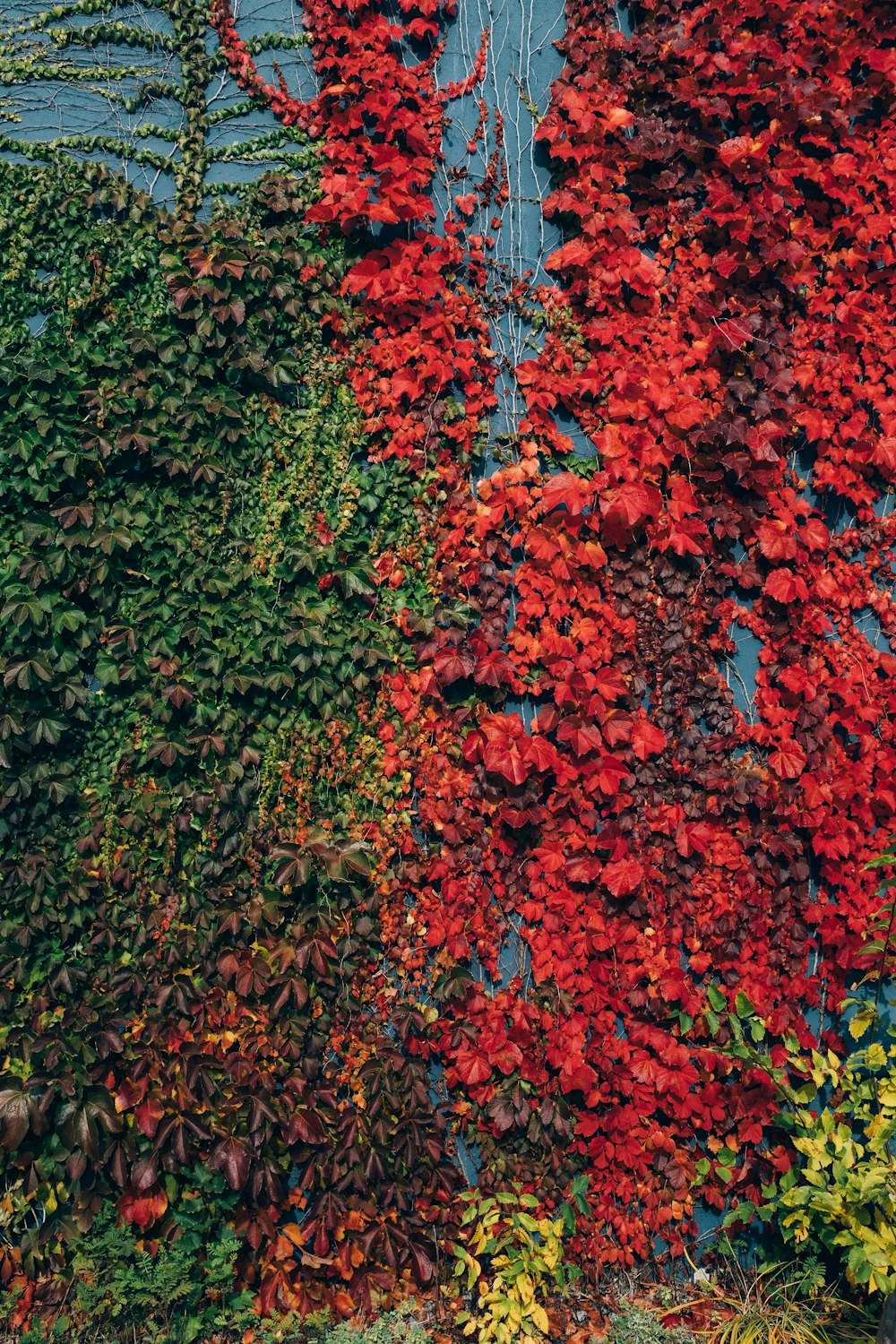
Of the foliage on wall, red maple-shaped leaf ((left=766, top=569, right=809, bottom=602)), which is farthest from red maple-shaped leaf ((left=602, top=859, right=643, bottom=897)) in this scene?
red maple-shaped leaf ((left=766, top=569, right=809, bottom=602))

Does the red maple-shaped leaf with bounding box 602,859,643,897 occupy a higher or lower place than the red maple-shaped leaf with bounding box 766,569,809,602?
lower

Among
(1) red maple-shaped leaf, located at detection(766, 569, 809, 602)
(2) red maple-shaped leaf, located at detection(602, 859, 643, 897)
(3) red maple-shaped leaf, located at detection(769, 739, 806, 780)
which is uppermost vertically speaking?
(1) red maple-shaped leaf, located at detection(766, 569, 809, 602)

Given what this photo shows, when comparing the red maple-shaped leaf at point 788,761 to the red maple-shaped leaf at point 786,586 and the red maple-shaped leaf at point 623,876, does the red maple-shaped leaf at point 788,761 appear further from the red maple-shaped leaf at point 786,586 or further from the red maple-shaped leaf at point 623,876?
the red maple-shaped leaf at point 623,876

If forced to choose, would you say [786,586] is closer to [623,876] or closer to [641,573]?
[641,573]

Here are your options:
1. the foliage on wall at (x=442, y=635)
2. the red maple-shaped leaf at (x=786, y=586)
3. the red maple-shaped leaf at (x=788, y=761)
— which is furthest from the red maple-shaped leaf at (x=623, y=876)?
the red maple-shaped leaf at (x=786, y=586)

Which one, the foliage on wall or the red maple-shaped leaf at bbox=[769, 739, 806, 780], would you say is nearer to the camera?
the foliage on wall

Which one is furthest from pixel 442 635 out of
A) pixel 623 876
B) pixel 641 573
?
pixel 623 876

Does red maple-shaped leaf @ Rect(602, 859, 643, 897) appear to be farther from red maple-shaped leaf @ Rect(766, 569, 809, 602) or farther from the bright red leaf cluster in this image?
red maple-shaped leaf @ Rect(766, 569, 809, 602)

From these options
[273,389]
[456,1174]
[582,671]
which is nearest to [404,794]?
[582,671]
